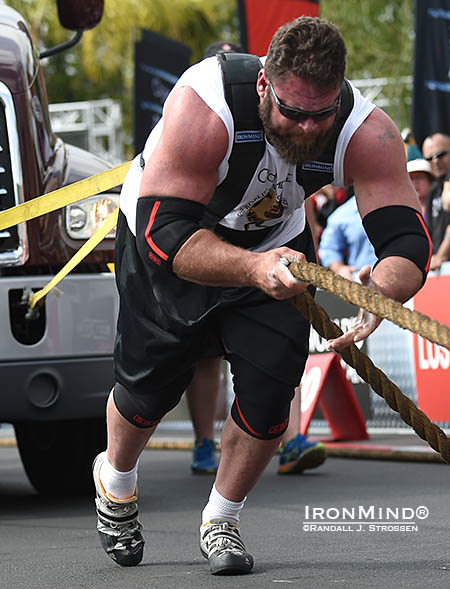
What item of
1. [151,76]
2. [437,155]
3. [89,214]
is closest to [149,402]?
[89,214]

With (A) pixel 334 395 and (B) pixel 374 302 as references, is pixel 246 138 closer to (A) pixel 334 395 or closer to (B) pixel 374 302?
(B) pixel 374 302

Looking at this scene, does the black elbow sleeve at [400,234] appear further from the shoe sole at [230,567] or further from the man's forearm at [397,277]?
the shoe sole at [230,567]

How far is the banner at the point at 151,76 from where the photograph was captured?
14344mm

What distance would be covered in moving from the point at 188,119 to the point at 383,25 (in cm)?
2666

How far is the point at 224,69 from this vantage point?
3857 millimetres

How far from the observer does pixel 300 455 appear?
7.05 m

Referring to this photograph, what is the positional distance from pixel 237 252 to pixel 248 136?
486mm

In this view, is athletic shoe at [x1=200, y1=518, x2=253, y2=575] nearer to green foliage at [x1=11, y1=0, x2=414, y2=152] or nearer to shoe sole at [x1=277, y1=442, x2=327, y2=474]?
shoe sole at [x1=277, y1=442, x2=327, y2=474]

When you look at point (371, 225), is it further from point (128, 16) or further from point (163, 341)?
point (128, 16)

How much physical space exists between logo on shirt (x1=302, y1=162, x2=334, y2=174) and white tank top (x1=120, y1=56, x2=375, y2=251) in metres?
0.02

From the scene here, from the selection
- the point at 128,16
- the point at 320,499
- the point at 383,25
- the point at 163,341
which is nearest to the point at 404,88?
the point at 383,25

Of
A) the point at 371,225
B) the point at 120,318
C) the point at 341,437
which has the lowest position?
the point at 341,437

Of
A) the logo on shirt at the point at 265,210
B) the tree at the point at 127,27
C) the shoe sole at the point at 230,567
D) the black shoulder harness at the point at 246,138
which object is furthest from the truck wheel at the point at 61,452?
the tree at the point at 127,27

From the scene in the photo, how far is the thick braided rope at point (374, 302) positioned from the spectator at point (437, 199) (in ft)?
17.2
